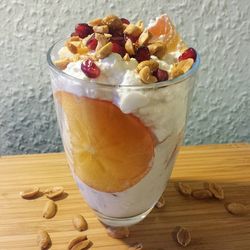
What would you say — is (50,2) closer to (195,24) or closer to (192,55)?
(195,24)

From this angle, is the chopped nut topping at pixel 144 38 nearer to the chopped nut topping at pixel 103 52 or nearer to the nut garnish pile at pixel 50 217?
the chopped nut topping at pixel 103 52

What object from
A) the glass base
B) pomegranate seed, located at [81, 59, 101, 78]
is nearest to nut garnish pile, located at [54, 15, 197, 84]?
pomegranate seed, located at [81, 59, 101, 78]

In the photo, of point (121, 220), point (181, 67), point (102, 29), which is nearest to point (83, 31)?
point (102, 29)

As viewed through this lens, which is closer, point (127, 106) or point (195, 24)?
point (127, 106)

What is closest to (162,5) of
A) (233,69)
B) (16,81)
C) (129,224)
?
(233,69)

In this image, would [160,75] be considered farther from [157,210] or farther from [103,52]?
[157,210]

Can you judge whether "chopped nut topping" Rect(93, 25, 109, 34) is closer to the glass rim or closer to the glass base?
the glass rim
